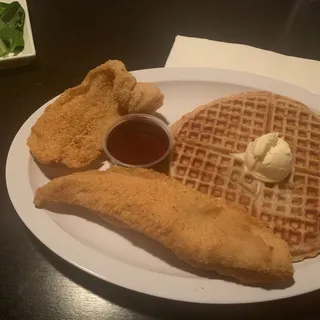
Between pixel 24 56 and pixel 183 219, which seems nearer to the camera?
pixel 183 219

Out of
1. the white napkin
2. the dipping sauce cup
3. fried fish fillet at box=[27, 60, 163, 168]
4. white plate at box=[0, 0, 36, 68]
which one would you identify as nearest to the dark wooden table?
white plate at box=[0, 0, 36, 68]

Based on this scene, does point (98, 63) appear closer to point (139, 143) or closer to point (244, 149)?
point (139, 143)

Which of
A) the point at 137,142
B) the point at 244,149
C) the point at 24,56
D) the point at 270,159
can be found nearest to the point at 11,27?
the point at 24,56

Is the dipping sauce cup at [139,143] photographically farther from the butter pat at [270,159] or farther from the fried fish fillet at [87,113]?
the butter pat at [270,159]

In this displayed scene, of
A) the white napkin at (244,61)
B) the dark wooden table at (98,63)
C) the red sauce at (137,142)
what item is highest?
the white napkin at (244,61)

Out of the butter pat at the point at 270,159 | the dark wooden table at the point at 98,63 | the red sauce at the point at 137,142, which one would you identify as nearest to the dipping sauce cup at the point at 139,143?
the red sauce at the point at 137,142
